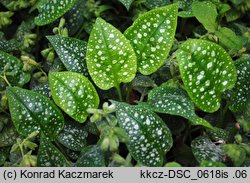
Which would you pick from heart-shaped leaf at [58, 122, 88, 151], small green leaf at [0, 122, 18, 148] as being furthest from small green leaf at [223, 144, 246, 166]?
small green leaf at [0, 122, 18, 148]

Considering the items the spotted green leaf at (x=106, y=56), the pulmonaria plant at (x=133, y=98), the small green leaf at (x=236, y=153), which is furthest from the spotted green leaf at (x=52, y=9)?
the small green leaf at (x=236, y=153)

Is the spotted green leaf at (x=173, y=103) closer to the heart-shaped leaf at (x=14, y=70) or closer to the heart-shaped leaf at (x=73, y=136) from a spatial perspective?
the heart-shaped leaf at (x=73, y=136)

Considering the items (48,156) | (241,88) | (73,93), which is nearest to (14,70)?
(73,93)

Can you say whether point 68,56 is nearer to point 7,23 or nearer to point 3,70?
point 3,70

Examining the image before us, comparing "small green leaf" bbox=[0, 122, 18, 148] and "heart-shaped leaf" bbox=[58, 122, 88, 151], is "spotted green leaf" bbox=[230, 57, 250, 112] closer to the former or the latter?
"heart-shaped leaf" bbox=[58, 122, 88, 151]

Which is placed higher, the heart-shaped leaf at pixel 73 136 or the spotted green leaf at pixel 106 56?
the spotted green leaf at pixel 106 56

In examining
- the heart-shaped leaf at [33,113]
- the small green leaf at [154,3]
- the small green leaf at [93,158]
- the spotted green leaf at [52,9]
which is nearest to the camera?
the small green leaf at [93,158]

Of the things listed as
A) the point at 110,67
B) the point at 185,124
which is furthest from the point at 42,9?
the point at 185,124
